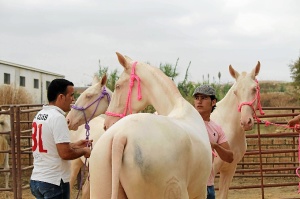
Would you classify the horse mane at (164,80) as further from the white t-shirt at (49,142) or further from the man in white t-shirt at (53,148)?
the white t-shirt at (49,142)

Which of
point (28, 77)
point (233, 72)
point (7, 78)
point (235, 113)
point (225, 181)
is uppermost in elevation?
point (28, 77)

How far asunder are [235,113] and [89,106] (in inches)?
66.2

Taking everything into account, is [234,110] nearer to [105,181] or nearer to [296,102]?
[105,181]

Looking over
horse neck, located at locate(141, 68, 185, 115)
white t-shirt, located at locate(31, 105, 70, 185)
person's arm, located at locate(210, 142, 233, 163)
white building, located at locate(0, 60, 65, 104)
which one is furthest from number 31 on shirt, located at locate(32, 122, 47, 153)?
white building, located at locate(0, 60, 65, 104)

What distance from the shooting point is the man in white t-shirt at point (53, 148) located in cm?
345

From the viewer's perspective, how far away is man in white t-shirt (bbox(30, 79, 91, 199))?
3449mm

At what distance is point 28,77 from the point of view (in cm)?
2822

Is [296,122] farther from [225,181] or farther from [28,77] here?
[28,77]

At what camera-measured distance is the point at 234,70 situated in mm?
5949

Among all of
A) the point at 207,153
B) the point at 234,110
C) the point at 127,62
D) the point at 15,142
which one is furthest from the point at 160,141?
the point at 15,142

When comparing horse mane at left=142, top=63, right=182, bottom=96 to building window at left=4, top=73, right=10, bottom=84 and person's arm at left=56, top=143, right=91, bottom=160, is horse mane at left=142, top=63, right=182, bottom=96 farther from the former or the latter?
building window at left=4, top=73, right=10, bottom=84

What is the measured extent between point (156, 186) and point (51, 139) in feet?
3.64

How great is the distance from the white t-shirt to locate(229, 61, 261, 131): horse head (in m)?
2.59

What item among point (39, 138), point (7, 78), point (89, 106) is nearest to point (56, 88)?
point (39, 138)
